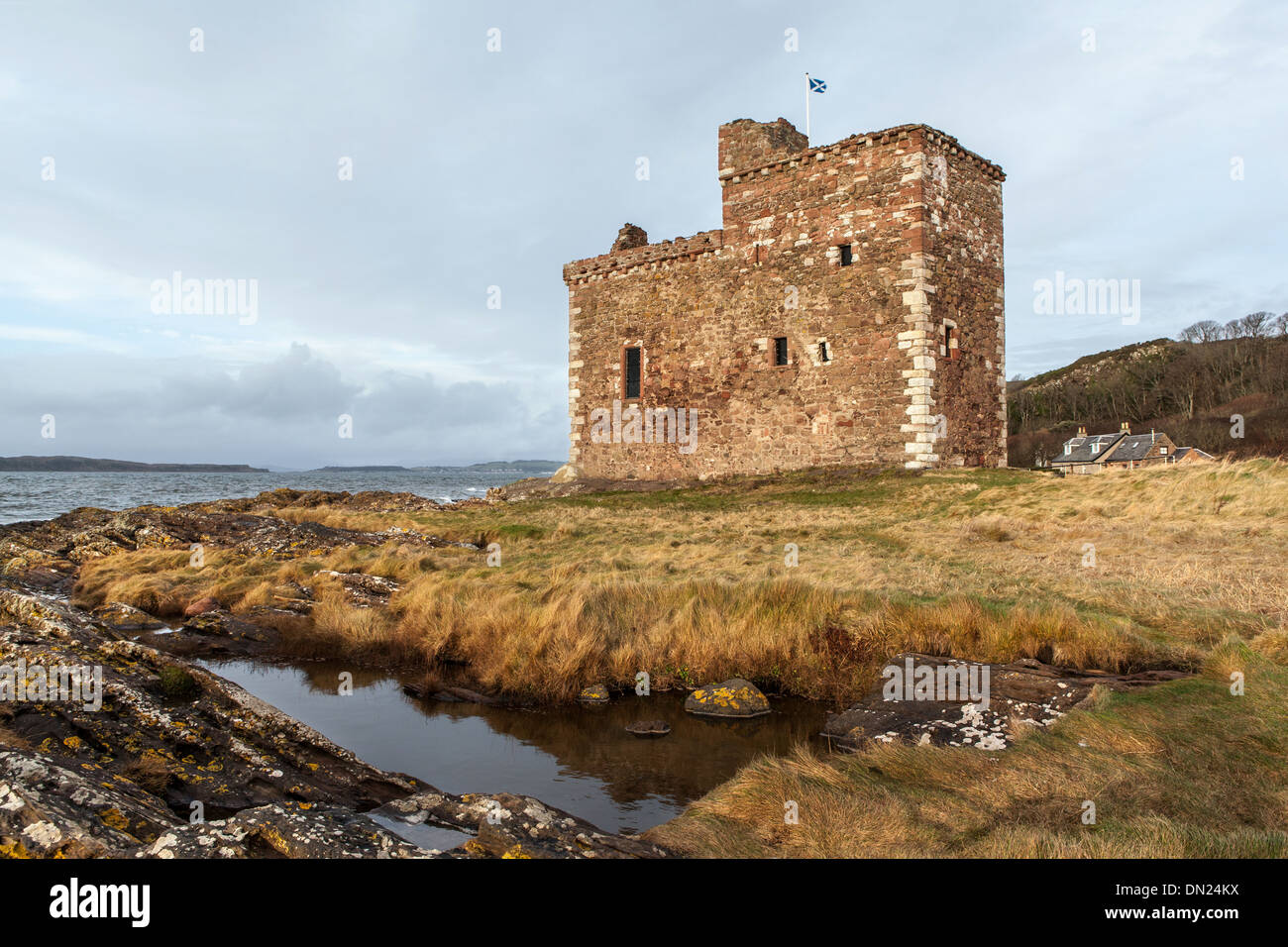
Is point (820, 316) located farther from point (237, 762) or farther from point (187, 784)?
point (187, 784)

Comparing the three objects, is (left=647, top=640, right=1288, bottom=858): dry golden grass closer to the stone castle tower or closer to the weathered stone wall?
the stone castle tower

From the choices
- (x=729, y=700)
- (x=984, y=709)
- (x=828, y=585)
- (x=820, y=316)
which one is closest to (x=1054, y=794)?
(x=984, y=709)

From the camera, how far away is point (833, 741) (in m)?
7.54

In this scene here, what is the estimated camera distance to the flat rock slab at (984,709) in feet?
21.9

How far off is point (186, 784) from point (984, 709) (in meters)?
6.27

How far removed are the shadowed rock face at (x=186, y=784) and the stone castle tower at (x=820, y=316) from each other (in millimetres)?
18465

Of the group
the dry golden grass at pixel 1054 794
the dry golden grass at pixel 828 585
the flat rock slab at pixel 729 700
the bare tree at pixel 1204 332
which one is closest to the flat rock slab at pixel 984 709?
the dry golden grass at pixel 1054 794

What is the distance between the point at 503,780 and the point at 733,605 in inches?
175

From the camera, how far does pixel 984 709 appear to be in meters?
7.03

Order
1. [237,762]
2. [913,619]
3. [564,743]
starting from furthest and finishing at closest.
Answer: [913,619], [564,743], [237,762]

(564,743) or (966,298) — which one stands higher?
(966,298)

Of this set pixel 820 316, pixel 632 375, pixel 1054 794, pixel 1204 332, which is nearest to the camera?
pixel 1054 794

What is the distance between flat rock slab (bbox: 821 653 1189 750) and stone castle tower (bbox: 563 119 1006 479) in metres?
14.4
